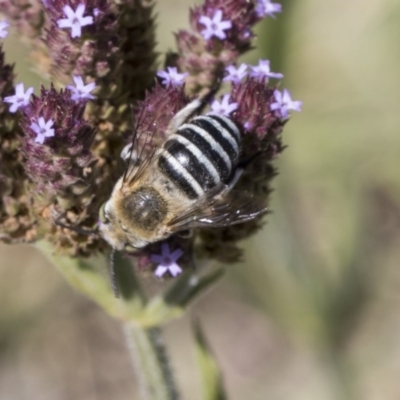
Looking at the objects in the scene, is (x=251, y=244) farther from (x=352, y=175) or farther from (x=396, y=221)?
(x=396, y=221)

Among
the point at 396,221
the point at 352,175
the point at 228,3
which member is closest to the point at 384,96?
the point at 352,175

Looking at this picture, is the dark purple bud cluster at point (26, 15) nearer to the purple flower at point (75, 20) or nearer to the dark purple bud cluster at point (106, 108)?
the dark purple bud cluster at point (106, 108)

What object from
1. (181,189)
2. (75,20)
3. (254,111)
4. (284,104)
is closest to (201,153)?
(181,189)

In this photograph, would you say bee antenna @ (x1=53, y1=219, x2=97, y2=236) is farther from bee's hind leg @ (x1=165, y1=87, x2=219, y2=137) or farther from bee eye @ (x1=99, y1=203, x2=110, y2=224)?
bee's hind leg @ (x1=165, y1=87, x2=219, y2=137)

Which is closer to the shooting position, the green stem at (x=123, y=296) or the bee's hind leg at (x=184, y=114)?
the bee's hind leg at (x=184, y=114)

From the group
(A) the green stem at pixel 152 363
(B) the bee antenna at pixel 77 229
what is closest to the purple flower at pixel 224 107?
(B) the bee antenna at pixel 77 229
